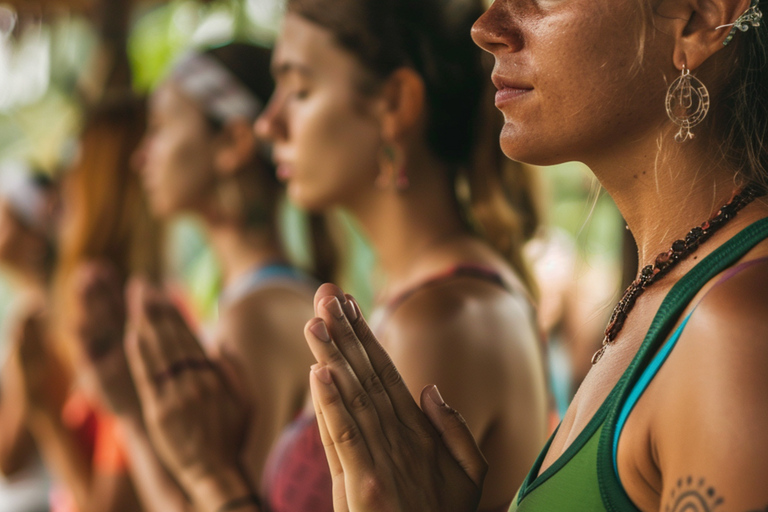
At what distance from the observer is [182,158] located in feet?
7.84

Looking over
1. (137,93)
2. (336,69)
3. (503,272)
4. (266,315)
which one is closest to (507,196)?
(503,272)

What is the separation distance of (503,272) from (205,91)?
1256 mm

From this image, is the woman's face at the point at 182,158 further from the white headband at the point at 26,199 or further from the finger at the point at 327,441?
the finger at the point at 327,441

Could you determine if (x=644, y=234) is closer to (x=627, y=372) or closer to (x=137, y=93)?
(x=627, y=372)

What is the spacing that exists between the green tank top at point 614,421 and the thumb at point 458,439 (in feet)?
0.58

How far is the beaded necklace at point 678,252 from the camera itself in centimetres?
79

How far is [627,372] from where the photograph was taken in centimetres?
75

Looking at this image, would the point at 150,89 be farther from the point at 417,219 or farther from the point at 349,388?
the point at 349,388

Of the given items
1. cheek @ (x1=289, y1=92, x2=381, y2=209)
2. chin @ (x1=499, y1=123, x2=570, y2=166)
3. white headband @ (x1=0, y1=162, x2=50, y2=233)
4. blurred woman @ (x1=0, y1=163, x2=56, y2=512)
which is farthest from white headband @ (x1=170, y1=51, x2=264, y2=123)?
chin @ (x1=499, y1=123, x2=570, y2=166)

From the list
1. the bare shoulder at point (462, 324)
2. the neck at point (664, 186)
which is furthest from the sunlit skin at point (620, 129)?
the bare shoulder at point (462, 324)

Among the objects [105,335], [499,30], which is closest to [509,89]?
[499,30]

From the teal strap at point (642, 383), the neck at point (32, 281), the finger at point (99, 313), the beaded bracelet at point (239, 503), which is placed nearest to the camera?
the teal strap at point (642, 383)

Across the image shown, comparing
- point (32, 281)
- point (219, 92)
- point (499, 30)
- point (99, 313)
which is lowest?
point (499, 30)

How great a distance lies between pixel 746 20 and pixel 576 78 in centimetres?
16
